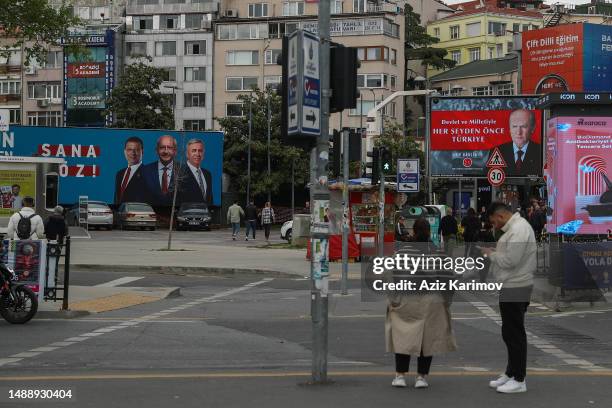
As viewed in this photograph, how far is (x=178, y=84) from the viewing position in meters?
85.3

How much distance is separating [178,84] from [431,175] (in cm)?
4401

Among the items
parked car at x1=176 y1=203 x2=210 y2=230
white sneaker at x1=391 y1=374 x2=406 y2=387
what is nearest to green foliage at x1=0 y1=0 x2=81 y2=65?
parked car at x1=176 y1=203 x2=210 y2=230

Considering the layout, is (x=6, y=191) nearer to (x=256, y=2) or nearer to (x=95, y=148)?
(x=95, y=148)

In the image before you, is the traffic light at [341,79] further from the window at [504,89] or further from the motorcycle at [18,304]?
the window at [504,89]

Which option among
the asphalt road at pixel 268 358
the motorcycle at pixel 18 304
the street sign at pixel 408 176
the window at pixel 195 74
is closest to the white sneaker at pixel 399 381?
the asphalt road at pixel 268 358

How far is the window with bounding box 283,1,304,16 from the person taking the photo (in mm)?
87312

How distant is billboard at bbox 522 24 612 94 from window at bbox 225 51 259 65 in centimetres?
2704

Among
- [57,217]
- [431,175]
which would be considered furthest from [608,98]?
[431,175]

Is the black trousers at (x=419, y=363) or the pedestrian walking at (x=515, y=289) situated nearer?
the pedestrian walking at (x=515, y=289)

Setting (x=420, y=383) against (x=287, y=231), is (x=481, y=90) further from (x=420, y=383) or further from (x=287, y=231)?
(x=420, y=383)

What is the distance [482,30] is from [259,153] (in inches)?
1765

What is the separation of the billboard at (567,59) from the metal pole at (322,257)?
5596 centimetres

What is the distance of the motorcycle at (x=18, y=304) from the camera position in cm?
1446

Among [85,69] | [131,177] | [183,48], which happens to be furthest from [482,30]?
[131,177]
